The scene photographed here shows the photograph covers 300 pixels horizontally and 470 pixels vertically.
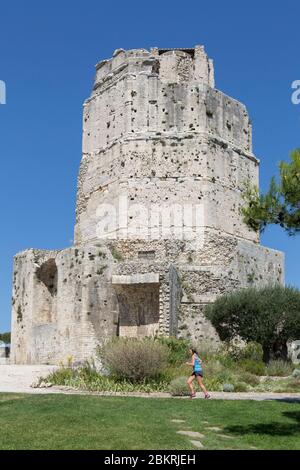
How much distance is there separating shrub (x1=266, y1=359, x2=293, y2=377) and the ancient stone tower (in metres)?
3.45

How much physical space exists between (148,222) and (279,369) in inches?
386

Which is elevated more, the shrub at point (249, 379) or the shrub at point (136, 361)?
the shrub at point (136, 361)

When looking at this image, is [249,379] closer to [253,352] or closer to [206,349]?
[253,352]

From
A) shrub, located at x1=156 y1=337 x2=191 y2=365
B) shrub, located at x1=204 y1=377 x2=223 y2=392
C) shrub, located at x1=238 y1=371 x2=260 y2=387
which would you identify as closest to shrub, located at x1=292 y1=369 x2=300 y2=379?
shrub, located at x1=238 y1=371 x2=260 y2=387

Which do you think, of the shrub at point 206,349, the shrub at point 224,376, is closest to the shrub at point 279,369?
the shrub at point 206,349

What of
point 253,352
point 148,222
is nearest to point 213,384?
point 253,352

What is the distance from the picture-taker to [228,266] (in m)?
28.2

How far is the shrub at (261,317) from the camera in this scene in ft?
82.1

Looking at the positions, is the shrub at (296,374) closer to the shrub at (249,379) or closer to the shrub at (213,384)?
the shrub at (249,379)

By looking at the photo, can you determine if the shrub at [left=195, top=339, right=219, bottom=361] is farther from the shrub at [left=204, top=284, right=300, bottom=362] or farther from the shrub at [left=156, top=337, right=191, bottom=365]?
the shrub at [left=156, top=337, right=191, bottom=365]

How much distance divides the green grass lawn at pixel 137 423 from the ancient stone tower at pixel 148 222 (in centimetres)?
1131

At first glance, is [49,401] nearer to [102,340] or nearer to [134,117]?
[102,340]

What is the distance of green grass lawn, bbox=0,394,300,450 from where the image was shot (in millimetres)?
9102

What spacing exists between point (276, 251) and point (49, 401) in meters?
19.5
